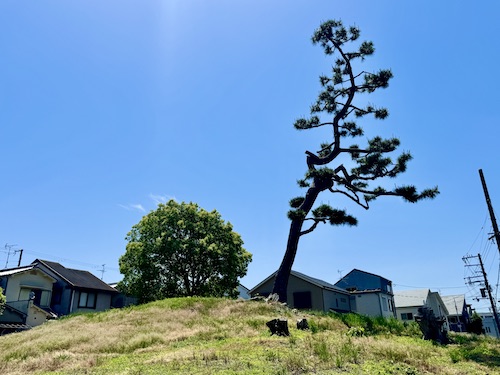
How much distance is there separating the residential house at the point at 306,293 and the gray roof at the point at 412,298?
14839mm

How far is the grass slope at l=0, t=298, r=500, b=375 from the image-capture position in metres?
7.24

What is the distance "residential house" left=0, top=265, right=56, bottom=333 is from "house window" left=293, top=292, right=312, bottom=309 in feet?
66.0

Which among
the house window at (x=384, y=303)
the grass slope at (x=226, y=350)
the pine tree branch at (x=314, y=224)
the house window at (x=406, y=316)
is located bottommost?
the grass slope at (x=226, y=350)

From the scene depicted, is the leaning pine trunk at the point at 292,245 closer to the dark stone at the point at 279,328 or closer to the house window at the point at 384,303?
the dark stone at the point at 279,328

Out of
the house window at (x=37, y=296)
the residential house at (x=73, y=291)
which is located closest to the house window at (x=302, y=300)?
the residential house at (x=73, y=291)

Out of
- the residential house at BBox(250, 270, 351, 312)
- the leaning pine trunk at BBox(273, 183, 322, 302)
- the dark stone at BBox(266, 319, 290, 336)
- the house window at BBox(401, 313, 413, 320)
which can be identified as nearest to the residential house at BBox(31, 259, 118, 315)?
the residential house at BBox(250, 270, 351, 312)

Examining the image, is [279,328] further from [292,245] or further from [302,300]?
[302,300]

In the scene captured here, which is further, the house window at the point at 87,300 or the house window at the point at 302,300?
the house window at the point at 87,300

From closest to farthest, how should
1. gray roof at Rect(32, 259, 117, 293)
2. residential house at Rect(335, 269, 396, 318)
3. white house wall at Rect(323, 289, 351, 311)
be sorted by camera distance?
1. white house wall at Rect(323, 289, 351, 311)
2. gray roof at Rect(32, 259, 117, 293)
3. residential house at Rect(335, 269, 396, 318)

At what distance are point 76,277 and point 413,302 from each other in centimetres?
3797

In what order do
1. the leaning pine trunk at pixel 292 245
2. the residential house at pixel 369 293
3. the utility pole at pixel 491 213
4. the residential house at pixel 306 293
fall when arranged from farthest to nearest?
the residential house at pixel 369 293, the residential house at pixel 306 293, the leaning pine trunk at pixel 292 245, the utility pole at pixel 491 213

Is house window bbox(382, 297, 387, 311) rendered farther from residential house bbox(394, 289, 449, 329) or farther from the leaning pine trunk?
the leaning pine trunk

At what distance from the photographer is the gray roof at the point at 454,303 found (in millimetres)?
52366

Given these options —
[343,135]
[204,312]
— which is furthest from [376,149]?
[204,312]
